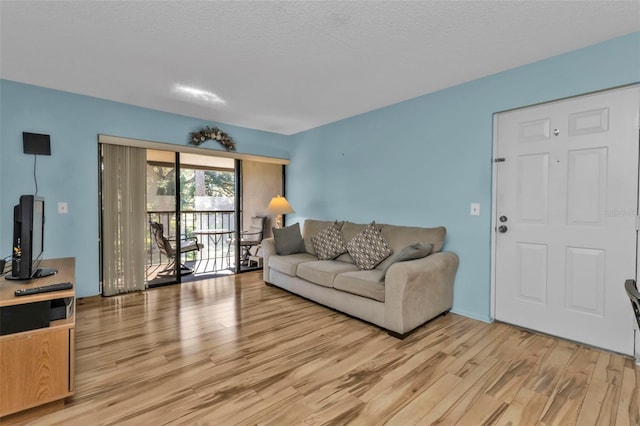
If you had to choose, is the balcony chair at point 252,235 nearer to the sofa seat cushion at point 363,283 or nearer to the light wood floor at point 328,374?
the light wood floor at point 328,374

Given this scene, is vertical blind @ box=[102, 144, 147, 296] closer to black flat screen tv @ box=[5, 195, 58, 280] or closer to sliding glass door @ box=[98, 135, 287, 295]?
sliding glass door @ box=[98, 135, 287, 295]

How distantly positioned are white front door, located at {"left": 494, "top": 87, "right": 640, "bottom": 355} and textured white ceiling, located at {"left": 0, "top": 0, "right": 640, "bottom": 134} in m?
0.58

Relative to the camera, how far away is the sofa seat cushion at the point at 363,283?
8.90ft

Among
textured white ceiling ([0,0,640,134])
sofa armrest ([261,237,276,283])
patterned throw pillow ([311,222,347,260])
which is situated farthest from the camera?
sofa armrest ([261,237,276,283])

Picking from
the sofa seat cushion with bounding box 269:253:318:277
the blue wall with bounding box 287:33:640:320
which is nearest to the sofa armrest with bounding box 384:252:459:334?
the blue wall with bounding box 287:33:640:320

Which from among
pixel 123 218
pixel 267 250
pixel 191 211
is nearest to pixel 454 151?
pixel 267 250

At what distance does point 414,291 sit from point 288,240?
2.13 m

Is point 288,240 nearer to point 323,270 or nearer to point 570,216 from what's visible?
point 323,270

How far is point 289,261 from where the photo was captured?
12.5 ft

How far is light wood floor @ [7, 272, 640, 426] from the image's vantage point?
1.65m

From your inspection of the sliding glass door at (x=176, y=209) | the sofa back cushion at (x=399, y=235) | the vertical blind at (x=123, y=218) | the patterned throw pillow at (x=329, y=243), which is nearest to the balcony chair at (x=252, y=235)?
the sliding glass door at (x=176, y=209)

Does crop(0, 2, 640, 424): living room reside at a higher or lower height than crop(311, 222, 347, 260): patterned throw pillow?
higher

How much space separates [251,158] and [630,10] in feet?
14.4

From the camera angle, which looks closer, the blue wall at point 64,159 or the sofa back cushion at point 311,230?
the blue wall at point 64,159
